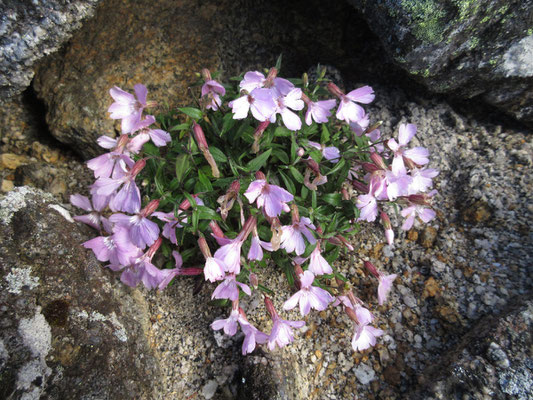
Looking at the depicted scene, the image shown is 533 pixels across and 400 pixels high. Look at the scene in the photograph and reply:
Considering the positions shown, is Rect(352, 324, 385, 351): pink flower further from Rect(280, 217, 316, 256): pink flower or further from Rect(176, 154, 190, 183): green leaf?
Rect(176, 154, 190, 183): green leaf

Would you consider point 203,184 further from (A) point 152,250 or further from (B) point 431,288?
(B) point 431,288

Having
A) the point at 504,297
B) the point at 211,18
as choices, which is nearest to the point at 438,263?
the point at 504,297

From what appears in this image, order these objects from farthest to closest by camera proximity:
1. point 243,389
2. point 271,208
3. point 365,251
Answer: point 365,251
point 243,389
point 271,208

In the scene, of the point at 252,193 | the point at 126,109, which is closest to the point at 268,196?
the point at 252,193

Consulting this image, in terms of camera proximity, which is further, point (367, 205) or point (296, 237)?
point (367, 205)

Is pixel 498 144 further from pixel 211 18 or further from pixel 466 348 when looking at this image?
pixel 211 18

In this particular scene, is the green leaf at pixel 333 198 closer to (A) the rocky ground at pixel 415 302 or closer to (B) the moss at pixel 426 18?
(A) the rocky ground at pixel 415 302
